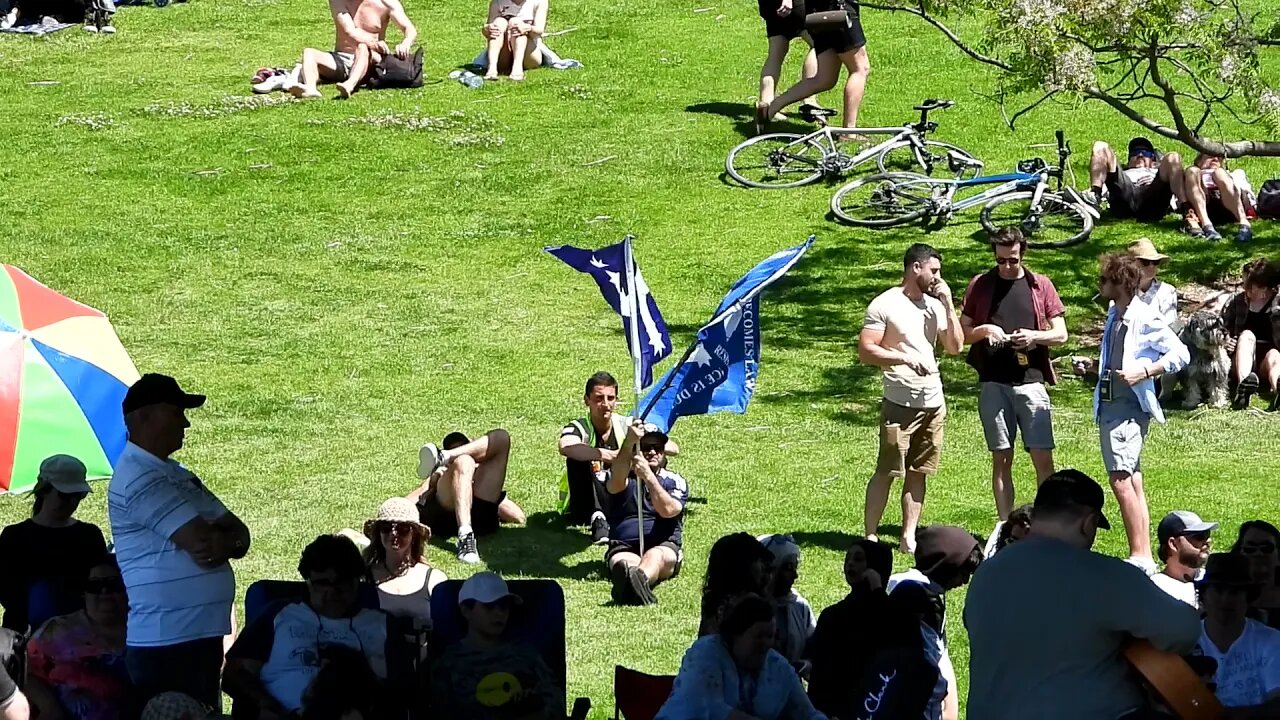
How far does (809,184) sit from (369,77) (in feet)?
19.1

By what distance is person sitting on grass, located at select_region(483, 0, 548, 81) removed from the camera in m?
20.7

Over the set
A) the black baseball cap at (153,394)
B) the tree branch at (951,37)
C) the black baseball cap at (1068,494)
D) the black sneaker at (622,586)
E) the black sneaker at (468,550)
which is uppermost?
the tree branch at (951,37)

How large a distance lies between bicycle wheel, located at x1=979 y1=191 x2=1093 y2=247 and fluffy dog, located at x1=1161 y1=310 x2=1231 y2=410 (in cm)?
363

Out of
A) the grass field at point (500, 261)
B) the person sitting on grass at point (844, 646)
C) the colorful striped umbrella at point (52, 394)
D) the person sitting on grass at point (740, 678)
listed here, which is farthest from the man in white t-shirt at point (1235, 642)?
the colorful striped umbrella at point (52, 394)

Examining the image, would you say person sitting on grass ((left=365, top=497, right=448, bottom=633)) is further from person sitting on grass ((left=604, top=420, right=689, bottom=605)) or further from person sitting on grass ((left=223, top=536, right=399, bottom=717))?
person sitting on grass ((left=604, top=420, right=689, bottom=605))

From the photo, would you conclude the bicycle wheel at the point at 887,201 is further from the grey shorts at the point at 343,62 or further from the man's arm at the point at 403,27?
the grey shorts at the point at 343,62

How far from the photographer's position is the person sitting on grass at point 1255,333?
523 inches

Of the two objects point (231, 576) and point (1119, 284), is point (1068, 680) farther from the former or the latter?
point (1119, 284)

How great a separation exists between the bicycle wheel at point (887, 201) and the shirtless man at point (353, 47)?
18.7 ft


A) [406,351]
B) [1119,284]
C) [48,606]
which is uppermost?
[1119,284]

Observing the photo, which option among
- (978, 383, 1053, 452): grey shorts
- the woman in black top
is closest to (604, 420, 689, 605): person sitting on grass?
(978, 383, 1053, 452): grey shorts

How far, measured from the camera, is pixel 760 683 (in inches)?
250

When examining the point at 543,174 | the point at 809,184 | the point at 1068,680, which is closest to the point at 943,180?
the point at 809,184

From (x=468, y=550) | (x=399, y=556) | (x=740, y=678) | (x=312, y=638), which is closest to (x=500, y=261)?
(x=468, y=550)
